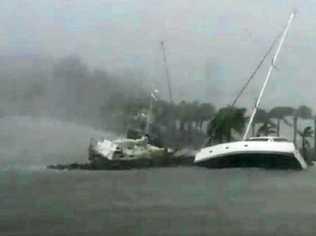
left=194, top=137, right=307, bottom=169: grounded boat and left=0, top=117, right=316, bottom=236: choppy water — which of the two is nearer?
left=0, top=117, right=316, bottom=236: choppy water

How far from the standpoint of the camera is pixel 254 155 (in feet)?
199

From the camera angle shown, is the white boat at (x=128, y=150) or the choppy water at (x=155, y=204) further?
the white boat at (x=128, y=150)

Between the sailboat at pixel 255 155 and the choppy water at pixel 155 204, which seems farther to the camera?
the sailboat at pixel 255 155

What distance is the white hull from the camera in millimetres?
60125

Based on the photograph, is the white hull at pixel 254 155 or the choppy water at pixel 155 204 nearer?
the choppy water at pixel 155 204

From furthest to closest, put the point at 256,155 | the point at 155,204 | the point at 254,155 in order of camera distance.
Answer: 1. the point at 254,155
2. the point at 256,155
3. the point at 155,204

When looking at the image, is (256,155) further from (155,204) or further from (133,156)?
(155,204)

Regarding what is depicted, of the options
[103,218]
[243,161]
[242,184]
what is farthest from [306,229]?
[243,161]

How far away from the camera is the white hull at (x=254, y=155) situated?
60125 millimetres

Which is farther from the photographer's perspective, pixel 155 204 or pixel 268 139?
pixel 268 139

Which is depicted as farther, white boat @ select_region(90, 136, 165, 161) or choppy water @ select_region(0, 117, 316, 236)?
white boat @ select_region(90, 136, 165, 161)

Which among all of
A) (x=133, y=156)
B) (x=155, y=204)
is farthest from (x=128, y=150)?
(x=155, y=204)

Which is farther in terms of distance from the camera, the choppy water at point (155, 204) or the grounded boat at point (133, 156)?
the grounded boat at point (133, 156)

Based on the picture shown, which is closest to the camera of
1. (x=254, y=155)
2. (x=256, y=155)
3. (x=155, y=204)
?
(x=155, y=204)
